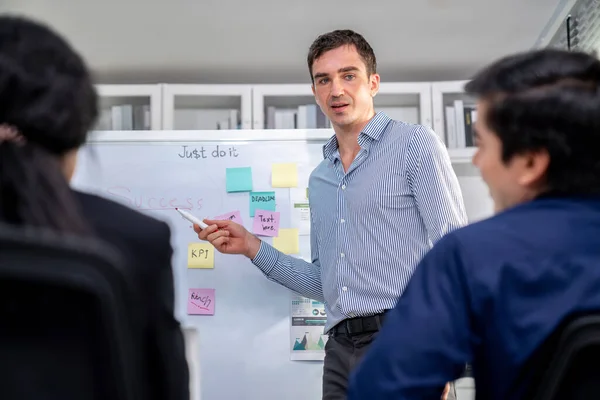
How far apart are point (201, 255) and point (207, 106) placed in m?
1.21

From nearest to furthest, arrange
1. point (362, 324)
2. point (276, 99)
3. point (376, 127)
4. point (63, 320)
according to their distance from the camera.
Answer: point (63, 320) < point (362, 324) < point (376, 127) < point (276, 99)

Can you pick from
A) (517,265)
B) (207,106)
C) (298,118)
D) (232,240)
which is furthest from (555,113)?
(207,106)

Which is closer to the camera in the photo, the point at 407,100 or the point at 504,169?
the point at 504,169

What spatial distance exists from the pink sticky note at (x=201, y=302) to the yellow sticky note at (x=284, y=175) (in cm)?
54

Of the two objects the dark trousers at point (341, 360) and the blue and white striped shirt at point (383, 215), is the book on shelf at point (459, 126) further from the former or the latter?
the dark trousers at point (341, 360)

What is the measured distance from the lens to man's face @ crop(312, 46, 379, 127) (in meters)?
1.92

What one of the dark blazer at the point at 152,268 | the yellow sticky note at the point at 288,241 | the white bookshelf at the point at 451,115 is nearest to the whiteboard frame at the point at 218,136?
the yellow sticky note at the point at 288,241

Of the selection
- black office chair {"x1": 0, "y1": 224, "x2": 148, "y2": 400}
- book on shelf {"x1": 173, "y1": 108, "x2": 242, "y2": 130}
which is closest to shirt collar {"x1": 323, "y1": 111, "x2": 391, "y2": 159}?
black office chair {"x1": 0, "y1": 224, "x2": 148, "y2": 400}

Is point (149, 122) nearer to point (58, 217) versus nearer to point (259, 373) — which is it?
point (259, 373)

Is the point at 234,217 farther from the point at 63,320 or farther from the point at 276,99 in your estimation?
the point at 63,320

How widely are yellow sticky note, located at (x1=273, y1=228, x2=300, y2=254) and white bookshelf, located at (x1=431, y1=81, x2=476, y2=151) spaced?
42.0 inches

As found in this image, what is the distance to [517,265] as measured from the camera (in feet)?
2.22

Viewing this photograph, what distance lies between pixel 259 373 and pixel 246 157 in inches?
35.9

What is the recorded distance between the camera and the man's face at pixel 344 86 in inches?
75.5
